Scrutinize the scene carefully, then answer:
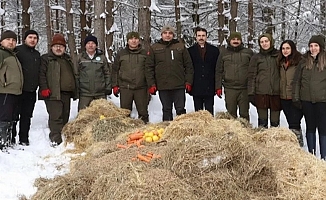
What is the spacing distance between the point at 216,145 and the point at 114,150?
6.59 ft

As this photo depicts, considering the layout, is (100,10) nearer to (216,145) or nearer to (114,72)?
(114,72)

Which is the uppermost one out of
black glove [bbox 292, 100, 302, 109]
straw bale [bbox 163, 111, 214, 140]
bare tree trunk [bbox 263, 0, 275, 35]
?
bare tree trunk [bbox 263, 0, 275, 35]

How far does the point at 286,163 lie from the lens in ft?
14.5

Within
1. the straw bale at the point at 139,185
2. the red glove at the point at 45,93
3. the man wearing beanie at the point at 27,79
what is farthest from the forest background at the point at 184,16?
the straw bale at the point at 139,185

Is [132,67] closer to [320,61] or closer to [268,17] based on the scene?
[320,61]

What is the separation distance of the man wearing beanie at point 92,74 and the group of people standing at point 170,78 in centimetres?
2

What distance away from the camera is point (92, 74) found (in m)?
7.61

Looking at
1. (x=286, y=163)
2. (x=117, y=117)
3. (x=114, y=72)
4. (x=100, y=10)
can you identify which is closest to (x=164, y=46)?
(x=114, y=72)

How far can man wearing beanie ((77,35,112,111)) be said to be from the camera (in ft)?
24.9

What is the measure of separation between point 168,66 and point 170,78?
0.75ft

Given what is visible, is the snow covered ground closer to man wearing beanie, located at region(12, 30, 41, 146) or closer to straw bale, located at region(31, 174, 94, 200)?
man wearing beanie, located at region(12, 30, 41, 146)

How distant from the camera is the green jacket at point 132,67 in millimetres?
7613

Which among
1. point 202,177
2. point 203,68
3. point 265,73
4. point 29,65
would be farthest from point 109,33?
point 202,177

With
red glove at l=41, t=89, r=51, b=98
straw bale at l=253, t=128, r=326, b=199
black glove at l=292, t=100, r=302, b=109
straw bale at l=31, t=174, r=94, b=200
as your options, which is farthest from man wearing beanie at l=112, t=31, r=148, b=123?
straw bale at l=31, t=174, r=94, b=200
